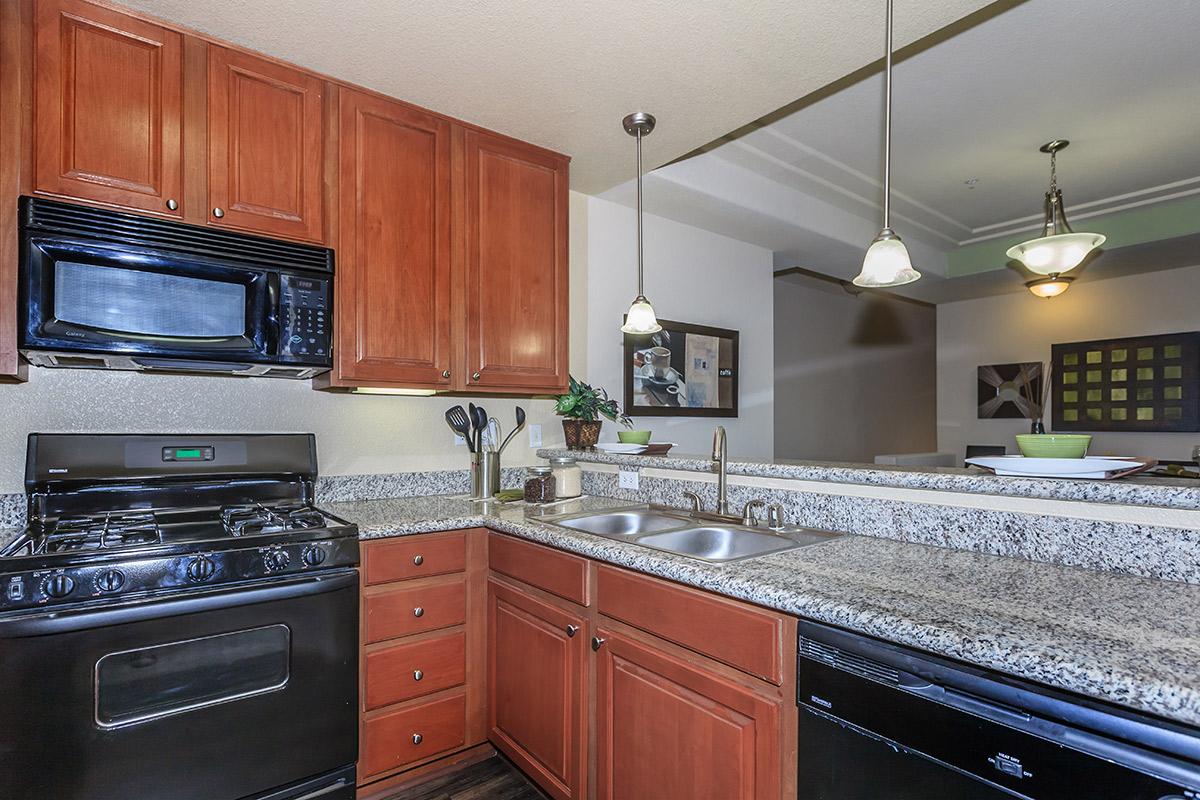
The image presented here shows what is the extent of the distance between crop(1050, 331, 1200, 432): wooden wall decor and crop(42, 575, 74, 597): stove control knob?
21.2 ft

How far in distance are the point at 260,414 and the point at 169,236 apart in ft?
2.25

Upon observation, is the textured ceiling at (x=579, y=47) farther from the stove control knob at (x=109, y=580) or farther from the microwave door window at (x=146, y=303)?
the stove control knob at (x=109, y=580)

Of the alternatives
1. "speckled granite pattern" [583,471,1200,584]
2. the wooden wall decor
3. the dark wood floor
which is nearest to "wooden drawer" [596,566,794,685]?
"speckled granite pattern" [583,471,1200,584]

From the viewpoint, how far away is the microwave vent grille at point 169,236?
63.5 inches

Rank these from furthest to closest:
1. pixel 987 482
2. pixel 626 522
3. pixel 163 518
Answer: pixel 626 522 → pixel 163 518 → pixel 987 482

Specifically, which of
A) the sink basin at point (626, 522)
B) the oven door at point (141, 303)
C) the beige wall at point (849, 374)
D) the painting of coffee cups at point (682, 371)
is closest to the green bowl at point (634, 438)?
the sink basin at point (626, 522)

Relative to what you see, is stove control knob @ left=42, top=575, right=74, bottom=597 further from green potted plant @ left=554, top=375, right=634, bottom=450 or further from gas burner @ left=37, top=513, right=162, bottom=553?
green potted plant @ left=554, top=375, right=634, bottom=450

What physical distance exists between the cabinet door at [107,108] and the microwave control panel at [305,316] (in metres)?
0.37

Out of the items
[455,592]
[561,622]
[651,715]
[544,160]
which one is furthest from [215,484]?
[544,160]

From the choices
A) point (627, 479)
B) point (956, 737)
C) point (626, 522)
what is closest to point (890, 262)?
point (956, 737)

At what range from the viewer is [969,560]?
Result: 1.40m

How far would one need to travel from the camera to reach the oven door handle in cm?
139

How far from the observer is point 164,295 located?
5.82 ft

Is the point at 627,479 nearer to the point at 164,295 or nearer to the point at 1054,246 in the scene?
the point at 164,295
